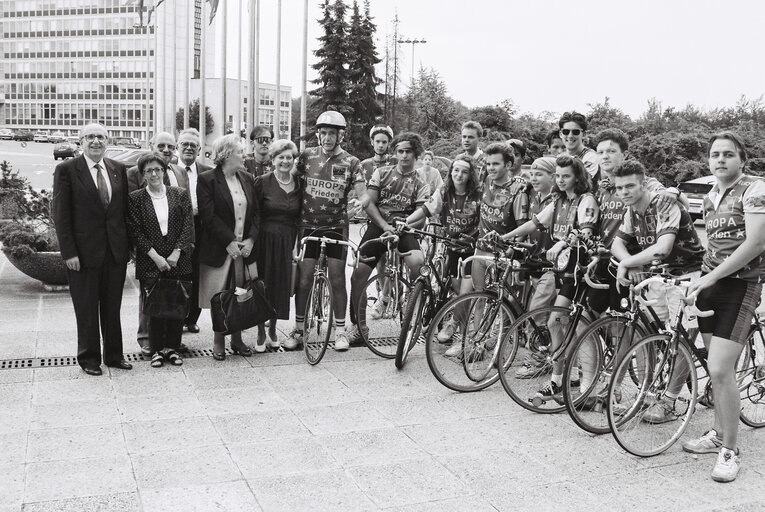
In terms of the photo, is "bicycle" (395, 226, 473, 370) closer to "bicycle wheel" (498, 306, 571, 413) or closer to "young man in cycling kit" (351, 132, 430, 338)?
"young man in cycling kit" (351, 132, 430, 338)

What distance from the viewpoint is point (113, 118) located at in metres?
109

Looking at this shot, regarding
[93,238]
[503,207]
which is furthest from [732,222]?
[93,238]

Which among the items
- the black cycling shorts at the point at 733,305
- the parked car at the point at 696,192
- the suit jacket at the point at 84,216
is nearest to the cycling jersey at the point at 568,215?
the black cycling shorts at the point at 733,305

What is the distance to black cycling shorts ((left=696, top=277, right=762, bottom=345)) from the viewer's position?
409 cm

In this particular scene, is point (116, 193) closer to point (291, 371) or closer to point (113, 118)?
point (291, 371)

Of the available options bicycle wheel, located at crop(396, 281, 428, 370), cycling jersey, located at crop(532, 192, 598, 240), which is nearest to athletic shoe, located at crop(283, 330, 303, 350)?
bicycle wheel, located at crop(396, 281, 428, 370)

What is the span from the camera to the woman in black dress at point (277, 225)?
643 centimetres

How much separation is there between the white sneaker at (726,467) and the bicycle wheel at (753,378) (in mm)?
765

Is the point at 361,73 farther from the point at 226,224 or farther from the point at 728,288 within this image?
the point at 728,288

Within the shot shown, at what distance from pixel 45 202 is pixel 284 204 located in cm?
443

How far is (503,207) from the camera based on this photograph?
6230 mm

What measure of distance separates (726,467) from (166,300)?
4074 mm

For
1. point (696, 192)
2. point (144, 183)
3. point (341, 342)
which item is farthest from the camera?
point (696, 192)

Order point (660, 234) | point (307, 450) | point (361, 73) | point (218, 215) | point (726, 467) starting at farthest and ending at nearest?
point (361, 73) < point (218, 215) < point (660, 234) < point (307, 450) < point (726, 467)
